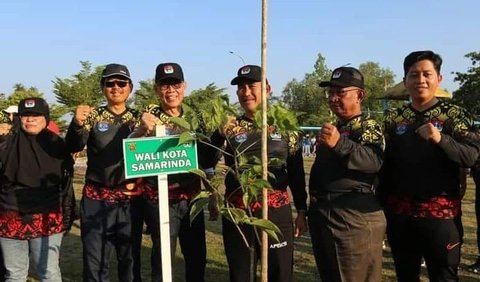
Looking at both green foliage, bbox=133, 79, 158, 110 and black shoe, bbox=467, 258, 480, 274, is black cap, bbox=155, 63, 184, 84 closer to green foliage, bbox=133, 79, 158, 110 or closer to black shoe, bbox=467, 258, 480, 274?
green foliage, bbox=133, 79, 158, 110

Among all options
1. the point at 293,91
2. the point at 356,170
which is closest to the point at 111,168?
the point at 356,170

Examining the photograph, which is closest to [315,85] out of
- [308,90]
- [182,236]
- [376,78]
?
[308,90]

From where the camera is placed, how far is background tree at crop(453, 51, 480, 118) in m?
24.0

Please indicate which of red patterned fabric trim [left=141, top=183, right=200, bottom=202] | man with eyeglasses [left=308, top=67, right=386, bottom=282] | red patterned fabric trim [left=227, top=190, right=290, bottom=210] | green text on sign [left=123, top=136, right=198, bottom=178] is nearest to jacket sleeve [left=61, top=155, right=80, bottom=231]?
red patterned fabric trim [left=141, top=183, right=200, bottom=202]

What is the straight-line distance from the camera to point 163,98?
3682 millimetres

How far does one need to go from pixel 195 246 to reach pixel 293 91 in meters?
55.8

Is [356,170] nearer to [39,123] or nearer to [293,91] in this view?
[39,123]

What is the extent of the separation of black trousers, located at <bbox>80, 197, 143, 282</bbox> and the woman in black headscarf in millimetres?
222

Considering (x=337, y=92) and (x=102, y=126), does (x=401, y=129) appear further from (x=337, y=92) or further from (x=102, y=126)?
(x=102, y=126)

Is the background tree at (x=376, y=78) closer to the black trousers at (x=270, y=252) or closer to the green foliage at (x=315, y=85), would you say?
the green foliage at (x=315, y=85)

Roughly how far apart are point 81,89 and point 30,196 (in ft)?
31.6

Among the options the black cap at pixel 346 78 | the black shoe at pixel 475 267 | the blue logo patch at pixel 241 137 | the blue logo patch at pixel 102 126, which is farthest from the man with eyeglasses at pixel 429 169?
the black shoe at pixel 475 267

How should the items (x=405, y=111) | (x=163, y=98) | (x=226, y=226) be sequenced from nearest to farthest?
(x=405, y=111), (x=226, y=226), (x=163, y=98)

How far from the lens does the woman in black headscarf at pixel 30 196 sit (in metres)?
3.52
